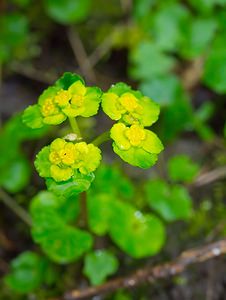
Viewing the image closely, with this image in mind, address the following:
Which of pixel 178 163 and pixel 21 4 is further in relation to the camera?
pixel 21 4

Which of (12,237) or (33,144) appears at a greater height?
(33,144)

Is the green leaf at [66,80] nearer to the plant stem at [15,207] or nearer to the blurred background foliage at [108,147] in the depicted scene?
the blurred background foliage at [108,147]

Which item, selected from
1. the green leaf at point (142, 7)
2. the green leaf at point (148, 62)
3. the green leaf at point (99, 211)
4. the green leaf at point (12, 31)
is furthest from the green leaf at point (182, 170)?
the green leaf at point (12, 31)

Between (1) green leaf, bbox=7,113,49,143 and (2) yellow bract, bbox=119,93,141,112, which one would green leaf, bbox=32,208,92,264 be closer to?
(1) green leaf, bbox=7,113,49,143

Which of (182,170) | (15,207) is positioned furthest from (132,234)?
(15,207)

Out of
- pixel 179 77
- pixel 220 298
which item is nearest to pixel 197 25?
pixel 179 77

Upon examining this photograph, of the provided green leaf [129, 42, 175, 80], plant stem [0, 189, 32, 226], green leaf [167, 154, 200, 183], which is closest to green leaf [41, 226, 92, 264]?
plant stem [0, 189, 32, 226]

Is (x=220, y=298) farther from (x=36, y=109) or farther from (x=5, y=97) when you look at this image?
(x=5, y=97)
